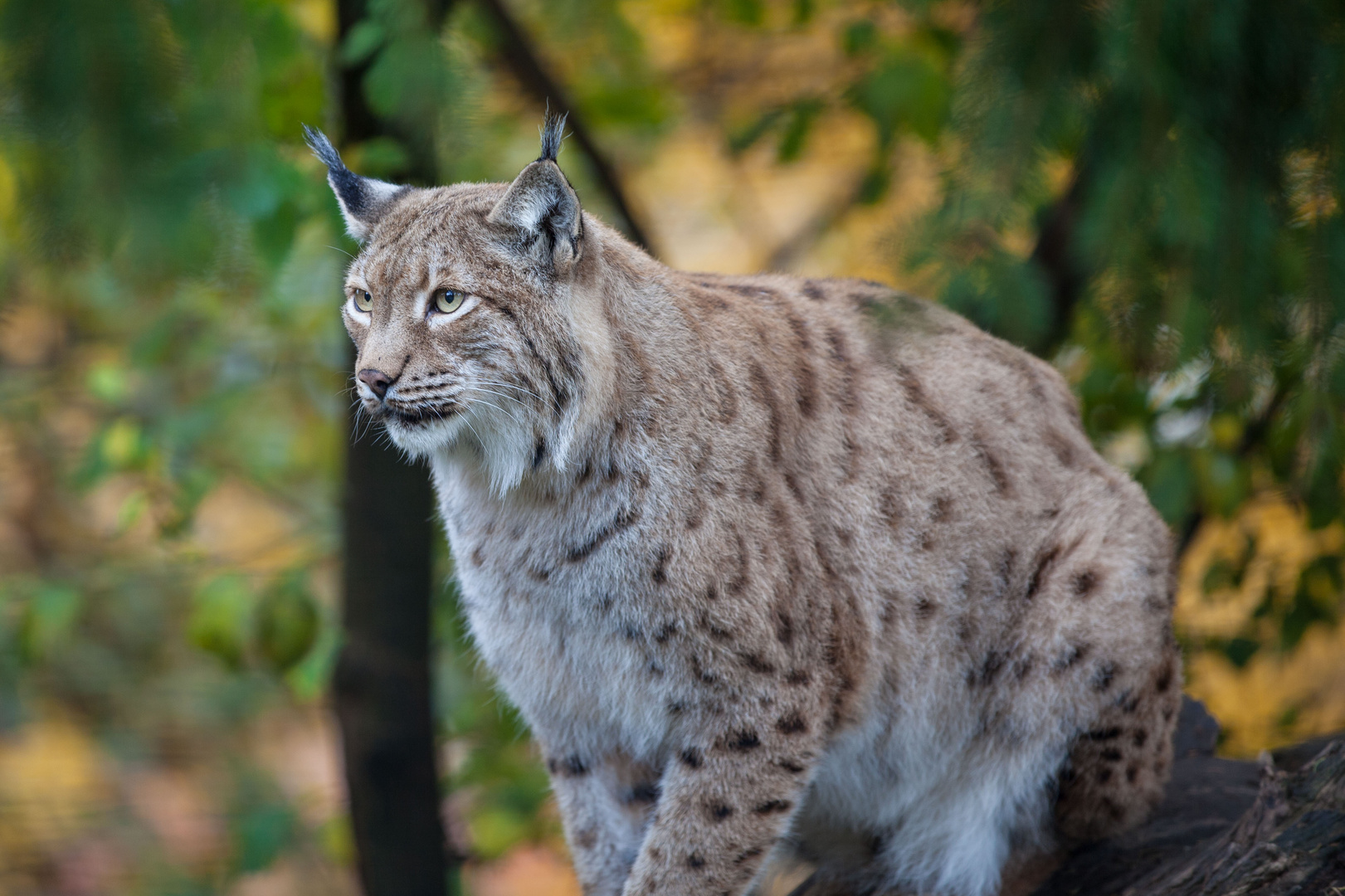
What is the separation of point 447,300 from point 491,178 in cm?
68

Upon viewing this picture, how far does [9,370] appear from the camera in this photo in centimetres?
666

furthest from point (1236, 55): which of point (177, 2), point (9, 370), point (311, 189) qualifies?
point (9, 370)

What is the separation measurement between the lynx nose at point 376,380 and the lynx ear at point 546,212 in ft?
1.60

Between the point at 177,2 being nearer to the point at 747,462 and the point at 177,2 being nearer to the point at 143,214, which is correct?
the point at 143,214

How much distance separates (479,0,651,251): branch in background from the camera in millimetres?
4961

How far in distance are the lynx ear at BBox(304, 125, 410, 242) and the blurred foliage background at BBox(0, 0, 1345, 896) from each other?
16 centimetres

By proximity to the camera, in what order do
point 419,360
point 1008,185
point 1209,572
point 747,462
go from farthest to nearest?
point 1209,572 < point 747,462 < point 419,360 < point 1008,185

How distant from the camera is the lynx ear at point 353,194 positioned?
3.34 meters

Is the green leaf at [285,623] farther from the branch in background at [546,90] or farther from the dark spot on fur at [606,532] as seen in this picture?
the branch in background at [546,90]

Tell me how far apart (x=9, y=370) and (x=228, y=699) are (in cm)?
232

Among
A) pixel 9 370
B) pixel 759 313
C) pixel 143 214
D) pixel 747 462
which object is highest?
pixel 9 370

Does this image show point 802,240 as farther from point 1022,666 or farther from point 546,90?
point 1022,666

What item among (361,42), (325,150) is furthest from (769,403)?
(361,42)

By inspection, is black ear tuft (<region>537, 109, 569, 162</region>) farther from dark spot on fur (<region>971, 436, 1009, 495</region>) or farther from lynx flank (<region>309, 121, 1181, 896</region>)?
dark spot on fur (<region>971, 436, 1009, 495</region>)
